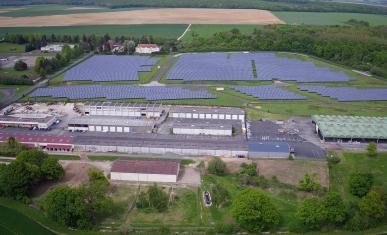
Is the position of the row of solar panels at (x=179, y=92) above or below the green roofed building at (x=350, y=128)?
above

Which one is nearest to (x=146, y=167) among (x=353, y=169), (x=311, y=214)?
(x=311, y=214)

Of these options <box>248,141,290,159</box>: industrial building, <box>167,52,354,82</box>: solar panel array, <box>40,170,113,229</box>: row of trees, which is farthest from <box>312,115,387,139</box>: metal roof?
<box>40,170,113,229</box>: row of trees

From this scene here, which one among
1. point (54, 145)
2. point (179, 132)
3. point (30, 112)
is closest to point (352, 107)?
point (179, 132)

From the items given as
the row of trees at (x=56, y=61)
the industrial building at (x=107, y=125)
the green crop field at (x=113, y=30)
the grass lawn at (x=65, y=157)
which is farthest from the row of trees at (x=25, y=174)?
the green crop field at (x=113, y=30)

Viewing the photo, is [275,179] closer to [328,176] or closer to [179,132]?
[328,176]

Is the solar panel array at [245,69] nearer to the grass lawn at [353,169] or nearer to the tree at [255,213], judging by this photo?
the grass lawn at [353,169]

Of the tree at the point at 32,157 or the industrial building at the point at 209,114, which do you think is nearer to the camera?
the tree at the point at 32,157
